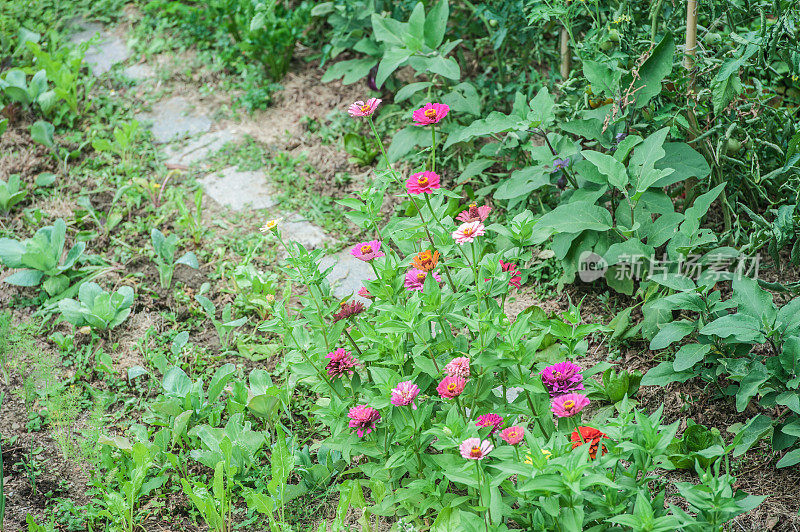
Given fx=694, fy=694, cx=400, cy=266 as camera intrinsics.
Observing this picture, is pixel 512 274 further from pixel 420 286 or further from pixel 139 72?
pixel 139 72

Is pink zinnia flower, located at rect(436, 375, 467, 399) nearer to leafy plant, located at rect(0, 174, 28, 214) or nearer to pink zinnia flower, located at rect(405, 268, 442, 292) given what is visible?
pink zinnia flower, located at rect(405, 268, 442, 292)

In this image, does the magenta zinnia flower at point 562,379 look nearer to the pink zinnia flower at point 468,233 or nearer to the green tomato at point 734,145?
the pink zinnia flower at point 468,233

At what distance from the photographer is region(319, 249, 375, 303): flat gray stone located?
9.68 feet

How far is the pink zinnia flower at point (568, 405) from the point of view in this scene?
5.39ft

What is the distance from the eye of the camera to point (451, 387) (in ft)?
5.55

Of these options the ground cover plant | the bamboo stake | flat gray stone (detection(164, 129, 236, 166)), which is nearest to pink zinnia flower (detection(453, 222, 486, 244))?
the ground cover plant

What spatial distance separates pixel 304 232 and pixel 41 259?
1108 millimetres

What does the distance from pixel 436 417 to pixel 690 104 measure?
4.96 feet

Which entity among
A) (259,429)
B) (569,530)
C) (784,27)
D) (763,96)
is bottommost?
(259,429)

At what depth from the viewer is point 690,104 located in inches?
101

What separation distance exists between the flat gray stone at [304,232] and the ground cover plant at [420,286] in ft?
0.04

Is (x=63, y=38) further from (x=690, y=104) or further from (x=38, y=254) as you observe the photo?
(x=690, y=104)

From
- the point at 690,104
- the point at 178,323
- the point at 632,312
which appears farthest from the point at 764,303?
the point at 178,323

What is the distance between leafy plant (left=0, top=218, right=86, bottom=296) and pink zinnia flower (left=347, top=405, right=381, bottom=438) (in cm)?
168
